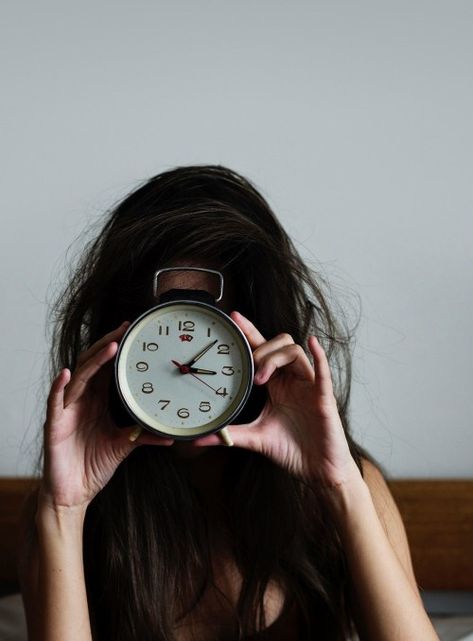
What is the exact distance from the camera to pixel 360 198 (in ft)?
5.39

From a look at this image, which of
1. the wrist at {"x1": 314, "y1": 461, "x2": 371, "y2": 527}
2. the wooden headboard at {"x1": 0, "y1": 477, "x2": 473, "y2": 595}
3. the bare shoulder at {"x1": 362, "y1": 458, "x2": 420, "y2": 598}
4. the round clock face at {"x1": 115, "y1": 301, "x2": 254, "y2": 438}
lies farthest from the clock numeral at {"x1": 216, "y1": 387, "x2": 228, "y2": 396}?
the wooden headboard at {"x1": 0, "y1": 477, "x2": 473, "y2": 595}

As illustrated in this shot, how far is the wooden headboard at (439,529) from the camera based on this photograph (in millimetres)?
1650

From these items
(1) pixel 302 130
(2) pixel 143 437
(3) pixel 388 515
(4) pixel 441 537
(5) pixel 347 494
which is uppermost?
(1) pixel 302 130

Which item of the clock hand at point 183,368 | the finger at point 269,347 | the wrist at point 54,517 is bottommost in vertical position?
the wrist at point 54,517

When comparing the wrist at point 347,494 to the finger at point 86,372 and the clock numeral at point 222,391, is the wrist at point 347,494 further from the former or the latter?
the finger at point 86,372

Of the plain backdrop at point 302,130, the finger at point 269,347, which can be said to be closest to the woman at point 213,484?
the finger at point 269,347

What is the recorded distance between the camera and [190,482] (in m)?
1.33

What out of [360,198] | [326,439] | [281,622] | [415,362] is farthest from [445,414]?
[326,439]

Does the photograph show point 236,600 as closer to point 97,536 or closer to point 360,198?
point 97,536

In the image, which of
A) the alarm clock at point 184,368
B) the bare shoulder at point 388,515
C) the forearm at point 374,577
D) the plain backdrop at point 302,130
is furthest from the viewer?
the plain backdrop at point 302,130

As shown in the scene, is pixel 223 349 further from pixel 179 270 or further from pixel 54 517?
pixel 54 517

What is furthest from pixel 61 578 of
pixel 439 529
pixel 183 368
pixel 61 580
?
pixel 439 529

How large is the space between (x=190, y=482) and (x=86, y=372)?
0.37m

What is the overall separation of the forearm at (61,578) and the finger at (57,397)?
142 millimetres
